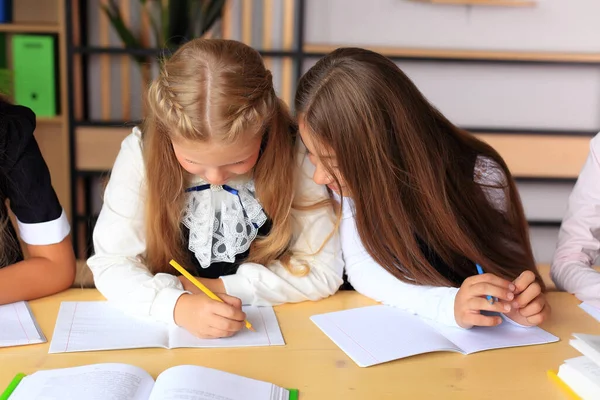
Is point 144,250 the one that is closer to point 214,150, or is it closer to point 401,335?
point 214,150

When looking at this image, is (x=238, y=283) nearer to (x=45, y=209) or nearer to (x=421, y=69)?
(x=45, y=209)

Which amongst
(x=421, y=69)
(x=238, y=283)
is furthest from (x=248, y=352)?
(x=421, y=69)

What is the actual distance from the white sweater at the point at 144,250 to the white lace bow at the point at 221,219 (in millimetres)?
69

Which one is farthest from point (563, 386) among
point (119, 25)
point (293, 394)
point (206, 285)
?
point (119, 25)

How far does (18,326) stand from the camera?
110 centimetres

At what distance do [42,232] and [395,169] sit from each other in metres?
0.72

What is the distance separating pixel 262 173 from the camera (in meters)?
1.33

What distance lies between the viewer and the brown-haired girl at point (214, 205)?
1.15 metres

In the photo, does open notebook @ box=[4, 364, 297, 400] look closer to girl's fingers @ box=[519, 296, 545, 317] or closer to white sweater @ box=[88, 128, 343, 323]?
white sweater @ box=[88, 128, 343, 323]

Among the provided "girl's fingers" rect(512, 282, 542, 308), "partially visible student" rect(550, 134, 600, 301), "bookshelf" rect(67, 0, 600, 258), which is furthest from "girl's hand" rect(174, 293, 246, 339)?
"bookshelf" rect(67, 0, 600, 258)

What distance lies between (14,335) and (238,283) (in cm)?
41

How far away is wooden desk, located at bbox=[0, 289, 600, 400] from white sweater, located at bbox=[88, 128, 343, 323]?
6.0 inches

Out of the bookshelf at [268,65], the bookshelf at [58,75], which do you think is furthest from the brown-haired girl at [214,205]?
the bookshelf at [58,75]

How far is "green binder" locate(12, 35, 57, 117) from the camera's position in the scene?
2714 mm
